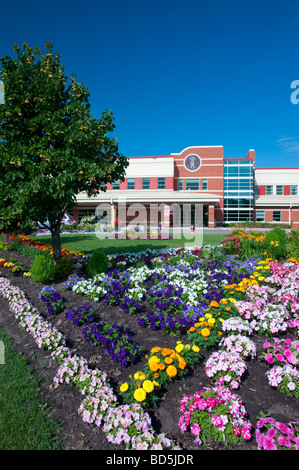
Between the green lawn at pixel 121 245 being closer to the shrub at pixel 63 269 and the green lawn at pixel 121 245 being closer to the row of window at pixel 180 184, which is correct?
the shrub at pixel 63 269

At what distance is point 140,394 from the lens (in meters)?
2.78

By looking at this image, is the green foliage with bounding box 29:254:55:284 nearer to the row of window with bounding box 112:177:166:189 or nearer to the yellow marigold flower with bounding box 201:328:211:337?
the yellow marigold flower with bounding box 201:328:211:337

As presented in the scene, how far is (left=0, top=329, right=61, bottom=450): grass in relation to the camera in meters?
2.46

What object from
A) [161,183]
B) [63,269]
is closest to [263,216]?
[161,183]

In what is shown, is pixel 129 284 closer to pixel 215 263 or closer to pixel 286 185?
pixel 215 263

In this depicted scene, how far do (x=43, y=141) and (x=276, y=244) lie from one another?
263 inches

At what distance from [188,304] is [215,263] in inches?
107

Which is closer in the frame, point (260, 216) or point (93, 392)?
point (93, 392)

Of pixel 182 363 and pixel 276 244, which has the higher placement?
pixel 276 244

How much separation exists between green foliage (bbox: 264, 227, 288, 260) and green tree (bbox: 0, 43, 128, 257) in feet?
16.6

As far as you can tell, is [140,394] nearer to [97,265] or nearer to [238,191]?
[97,265]
